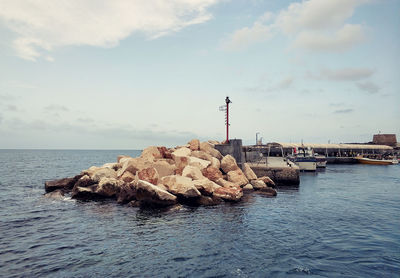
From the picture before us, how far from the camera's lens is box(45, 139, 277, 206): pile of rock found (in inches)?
722

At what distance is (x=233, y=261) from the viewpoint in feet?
32.4

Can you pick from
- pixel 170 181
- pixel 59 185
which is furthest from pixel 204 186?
pixel 59 185

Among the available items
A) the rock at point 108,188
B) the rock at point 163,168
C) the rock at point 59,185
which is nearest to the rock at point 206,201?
the rock at point 163,168

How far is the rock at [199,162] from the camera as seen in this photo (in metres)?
23.3

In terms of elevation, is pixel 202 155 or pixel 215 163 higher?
pixel 202 155

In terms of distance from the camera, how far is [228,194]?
1997 centimetres

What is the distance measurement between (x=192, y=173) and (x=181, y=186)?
2.49 metres

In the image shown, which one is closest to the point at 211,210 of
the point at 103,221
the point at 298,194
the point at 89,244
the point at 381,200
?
the point at 103,221

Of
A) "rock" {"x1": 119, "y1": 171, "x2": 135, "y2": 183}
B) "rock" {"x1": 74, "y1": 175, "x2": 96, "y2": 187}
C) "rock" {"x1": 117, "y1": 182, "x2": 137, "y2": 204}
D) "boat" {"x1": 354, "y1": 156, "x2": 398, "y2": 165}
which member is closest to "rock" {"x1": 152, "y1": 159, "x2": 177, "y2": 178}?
"rock" {"x1": 119, "y1": 171, "x2": 135, "y2": 183}

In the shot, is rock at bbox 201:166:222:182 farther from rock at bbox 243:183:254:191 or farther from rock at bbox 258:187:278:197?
rock at bbox 258:187:278:197

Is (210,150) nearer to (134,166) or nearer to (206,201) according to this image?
(134,166)

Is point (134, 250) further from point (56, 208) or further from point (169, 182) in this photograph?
point (56, 208)

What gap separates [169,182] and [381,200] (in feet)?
61.3

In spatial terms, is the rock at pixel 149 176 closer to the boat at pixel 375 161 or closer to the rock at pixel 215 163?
the rock at pixel 215 163
